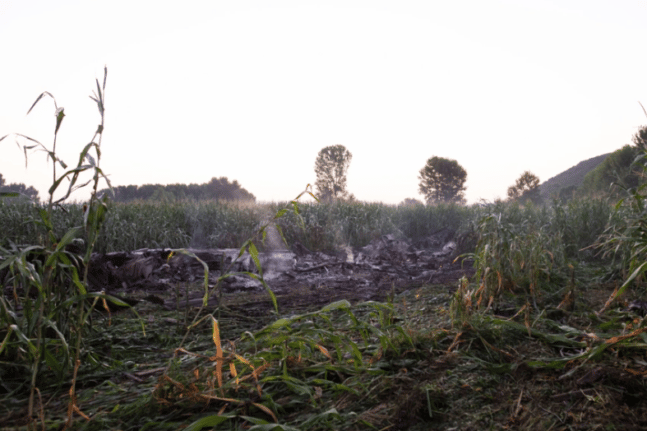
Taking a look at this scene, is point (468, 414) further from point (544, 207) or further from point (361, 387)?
point (544, 207)

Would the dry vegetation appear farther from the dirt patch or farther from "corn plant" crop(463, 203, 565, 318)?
the dirt patch

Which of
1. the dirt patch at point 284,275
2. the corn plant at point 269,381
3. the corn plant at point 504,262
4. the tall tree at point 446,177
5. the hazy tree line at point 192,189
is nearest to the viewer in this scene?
the corn plant at point 269,381

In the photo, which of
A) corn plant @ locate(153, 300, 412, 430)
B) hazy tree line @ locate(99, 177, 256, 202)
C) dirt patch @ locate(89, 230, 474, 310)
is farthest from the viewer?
hazy tree line @ locate(99, 177, 256, 202)

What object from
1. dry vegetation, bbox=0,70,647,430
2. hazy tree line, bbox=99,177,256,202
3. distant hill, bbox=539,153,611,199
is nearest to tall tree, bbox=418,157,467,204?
distant hill, bbox=539,153,611,199

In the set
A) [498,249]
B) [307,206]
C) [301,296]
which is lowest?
[301,296]

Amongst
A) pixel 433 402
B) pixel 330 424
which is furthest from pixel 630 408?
Answer: pixel 330 424

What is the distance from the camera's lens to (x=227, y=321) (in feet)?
10.4

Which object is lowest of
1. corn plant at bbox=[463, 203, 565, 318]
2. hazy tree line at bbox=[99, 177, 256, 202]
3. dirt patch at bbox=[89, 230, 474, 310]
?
dirt patch at bbox=[89, 230, 474, 310]

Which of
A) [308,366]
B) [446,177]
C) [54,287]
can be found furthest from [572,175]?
[54,287]

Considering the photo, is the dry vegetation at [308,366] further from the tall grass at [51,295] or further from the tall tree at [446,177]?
the tall tree at [446,177]

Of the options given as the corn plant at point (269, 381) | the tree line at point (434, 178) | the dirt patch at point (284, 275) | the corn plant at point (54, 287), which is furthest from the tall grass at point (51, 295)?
the tree line at point (434, 178)

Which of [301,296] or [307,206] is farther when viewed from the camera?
[307,206]

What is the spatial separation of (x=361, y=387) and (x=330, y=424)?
0.31 metres

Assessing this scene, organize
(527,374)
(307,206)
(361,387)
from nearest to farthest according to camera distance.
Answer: (361,387), (527,374), (307,206)
